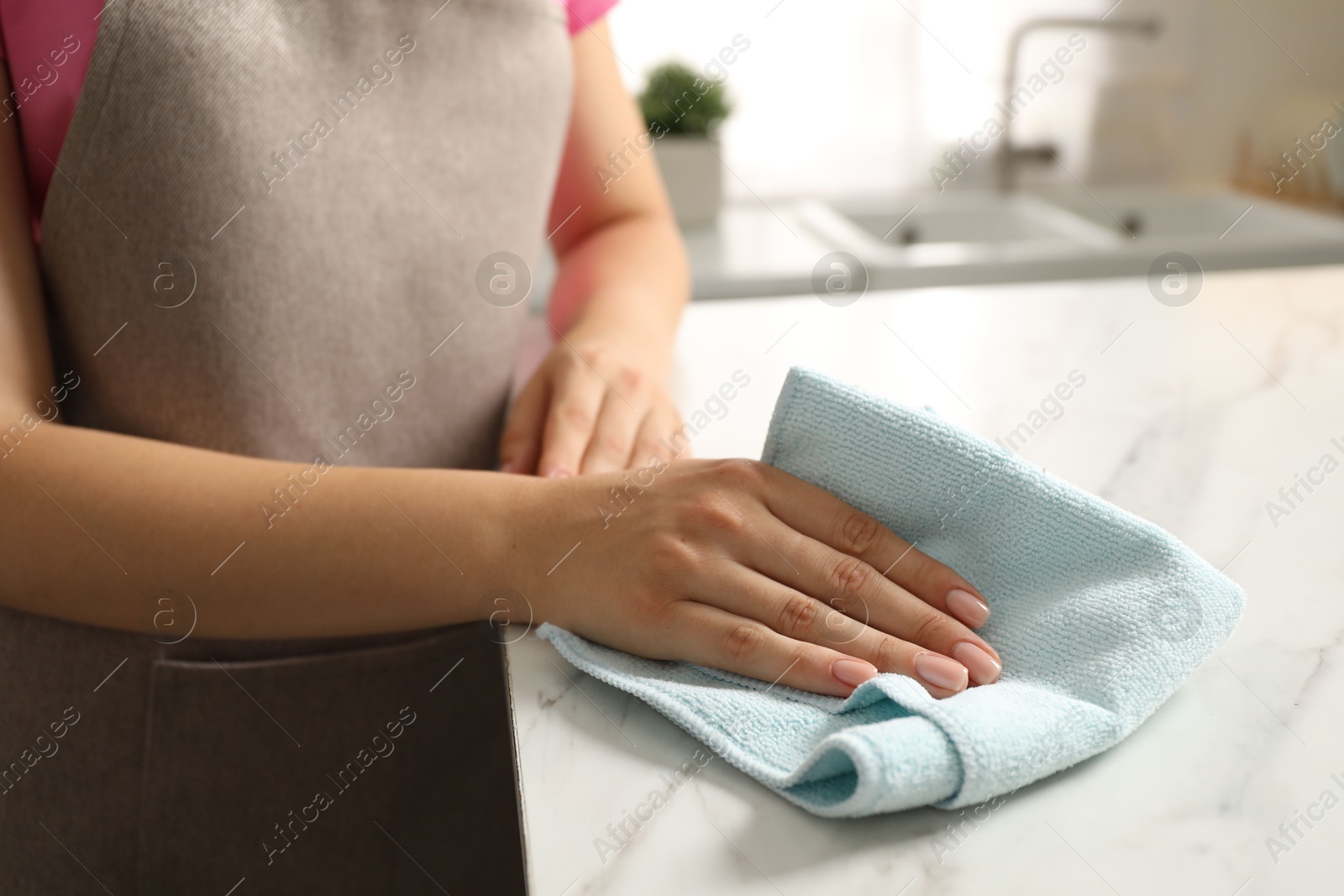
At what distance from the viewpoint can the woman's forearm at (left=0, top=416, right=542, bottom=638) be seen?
52cm

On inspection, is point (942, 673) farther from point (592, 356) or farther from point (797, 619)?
point (592, 356)

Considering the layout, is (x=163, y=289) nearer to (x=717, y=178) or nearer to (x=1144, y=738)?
(x=1144, y=738)

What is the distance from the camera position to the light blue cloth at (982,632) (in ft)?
1.23

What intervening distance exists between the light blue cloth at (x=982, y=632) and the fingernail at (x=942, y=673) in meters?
0.01

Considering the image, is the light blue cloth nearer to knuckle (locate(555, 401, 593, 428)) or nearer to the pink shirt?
knuckle (locate(555, 401, 593, 428))

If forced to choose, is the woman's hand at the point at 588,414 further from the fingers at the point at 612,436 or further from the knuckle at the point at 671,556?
the knuckle at the point at 671,556

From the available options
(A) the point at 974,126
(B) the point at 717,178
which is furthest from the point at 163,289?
(A) the point at 974,126

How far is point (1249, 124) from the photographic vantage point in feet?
6.50

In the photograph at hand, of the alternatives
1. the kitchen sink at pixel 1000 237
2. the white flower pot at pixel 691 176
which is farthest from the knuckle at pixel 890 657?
the white flower pot at pixel 691 176

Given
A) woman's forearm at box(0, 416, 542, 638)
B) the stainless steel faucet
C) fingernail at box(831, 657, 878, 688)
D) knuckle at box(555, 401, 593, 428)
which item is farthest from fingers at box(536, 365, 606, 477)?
the stainless steel faucet

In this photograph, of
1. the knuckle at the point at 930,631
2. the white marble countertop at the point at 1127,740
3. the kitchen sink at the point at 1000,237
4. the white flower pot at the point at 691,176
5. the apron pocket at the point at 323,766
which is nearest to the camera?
the white marble countertop at the point at 1127,740

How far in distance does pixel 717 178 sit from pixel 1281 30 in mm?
1143

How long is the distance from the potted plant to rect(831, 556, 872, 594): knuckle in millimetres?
1303

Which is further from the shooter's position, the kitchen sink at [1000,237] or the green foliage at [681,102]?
the green foliage at [681,102]
